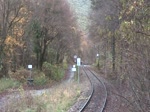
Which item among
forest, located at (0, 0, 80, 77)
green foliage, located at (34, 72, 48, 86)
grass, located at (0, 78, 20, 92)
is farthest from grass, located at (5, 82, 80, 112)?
green foliage, located at (34, 72, 48, 86)

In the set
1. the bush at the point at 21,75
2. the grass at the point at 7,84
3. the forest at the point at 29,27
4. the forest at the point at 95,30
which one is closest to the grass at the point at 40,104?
the forest at the point at 95,30

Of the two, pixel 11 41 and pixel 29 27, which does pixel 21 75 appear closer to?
pixel 11 41

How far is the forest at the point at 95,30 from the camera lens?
11.8 meters

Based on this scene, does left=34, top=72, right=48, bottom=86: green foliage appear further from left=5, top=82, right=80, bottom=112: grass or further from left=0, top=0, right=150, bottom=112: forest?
left=5, top=82, right=80, bottom=112: grass

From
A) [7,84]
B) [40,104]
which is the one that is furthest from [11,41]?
[40,104]

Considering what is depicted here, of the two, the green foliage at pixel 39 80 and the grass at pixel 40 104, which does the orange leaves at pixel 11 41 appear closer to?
the green foliage at pixel 39 80

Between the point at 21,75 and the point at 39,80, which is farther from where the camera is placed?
the point at 39,80

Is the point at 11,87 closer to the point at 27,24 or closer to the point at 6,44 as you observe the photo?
the point at 6,44

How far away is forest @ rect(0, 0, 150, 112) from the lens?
11.8 metres

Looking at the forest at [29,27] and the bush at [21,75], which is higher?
the forest at [29,27]

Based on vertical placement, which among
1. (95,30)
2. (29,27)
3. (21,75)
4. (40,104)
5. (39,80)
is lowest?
(40,104)

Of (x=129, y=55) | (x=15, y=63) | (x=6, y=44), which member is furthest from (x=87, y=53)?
(x=129, y=55)

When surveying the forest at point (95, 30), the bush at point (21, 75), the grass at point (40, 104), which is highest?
the forest at point (95, 30)

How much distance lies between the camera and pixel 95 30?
44469 millimetres
